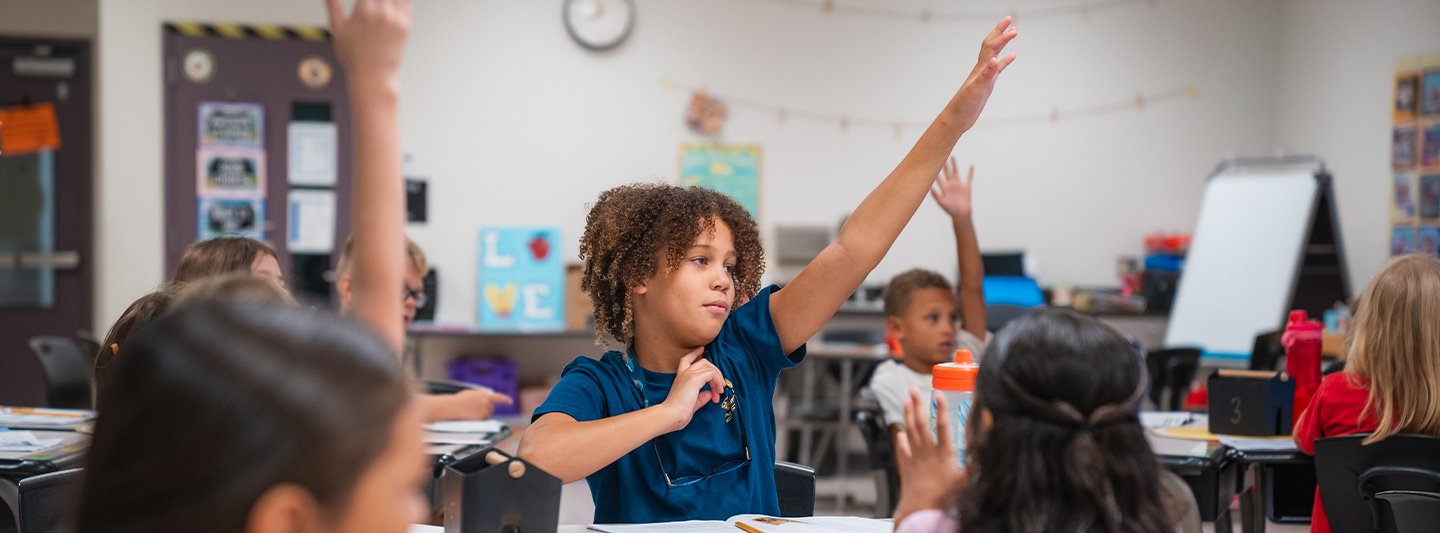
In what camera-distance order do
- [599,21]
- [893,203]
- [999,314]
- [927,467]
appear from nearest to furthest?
1. [927,467]
2. [893,203]
3. [999,314]
4. [599,21]

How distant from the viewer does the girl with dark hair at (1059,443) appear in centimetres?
86

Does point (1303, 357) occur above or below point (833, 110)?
below

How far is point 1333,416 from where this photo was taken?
6.75 feet

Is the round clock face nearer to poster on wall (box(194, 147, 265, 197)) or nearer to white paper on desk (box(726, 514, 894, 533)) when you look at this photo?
poster on wall (box(194, 147, 265, 197))

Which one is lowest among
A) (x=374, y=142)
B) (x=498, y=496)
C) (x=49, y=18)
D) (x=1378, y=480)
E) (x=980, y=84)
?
(x=1378, y=480)

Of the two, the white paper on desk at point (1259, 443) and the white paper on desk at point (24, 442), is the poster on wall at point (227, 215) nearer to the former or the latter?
the white paper on desk at point (24, 442)

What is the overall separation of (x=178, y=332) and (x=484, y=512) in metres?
0.52

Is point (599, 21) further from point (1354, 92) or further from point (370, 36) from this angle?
point (370, 36)

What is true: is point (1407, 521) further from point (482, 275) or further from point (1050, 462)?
point (482, 275)

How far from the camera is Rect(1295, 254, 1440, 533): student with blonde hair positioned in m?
1.92

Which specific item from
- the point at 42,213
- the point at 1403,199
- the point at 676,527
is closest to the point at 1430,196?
the point at 1403,199

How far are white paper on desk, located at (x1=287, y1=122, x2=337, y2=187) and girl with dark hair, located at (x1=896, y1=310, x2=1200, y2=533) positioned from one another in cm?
512

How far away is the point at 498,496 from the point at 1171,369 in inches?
161

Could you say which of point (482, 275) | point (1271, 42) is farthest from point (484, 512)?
point (1271, 42)
